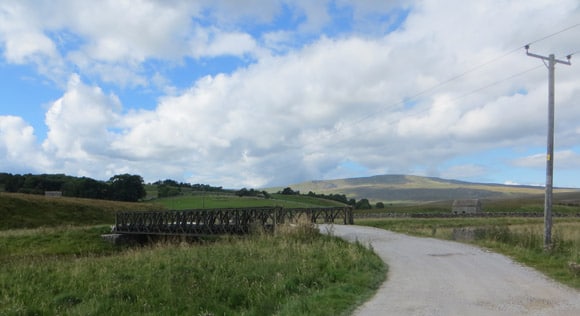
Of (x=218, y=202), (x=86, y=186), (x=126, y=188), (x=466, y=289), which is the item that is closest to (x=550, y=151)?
(x=466, y=289)

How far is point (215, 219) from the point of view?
34438 millimetres

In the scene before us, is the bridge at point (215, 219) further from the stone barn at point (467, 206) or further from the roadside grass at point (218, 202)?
the stone barn at point (467, 206)

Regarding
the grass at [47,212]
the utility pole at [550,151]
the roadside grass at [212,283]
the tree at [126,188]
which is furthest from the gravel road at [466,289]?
the tree at [126,188]

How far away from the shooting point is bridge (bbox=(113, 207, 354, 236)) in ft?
93.7

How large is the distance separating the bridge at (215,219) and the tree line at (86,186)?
196 feet

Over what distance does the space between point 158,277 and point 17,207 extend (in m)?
49.1

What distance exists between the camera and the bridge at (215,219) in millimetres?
28547

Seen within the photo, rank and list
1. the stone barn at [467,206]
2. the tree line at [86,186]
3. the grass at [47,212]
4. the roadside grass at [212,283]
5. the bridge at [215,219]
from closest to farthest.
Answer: the roadside grass at [212,283] → the bridge at [215,219] → the grass at [47,212] → the stone barn at [467,206] → the tree line at [86,186]

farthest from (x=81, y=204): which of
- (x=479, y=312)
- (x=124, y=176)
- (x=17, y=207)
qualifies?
(x=479, y=312)

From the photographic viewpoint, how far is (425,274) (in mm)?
11656

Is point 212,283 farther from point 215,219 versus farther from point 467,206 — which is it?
point 467,206

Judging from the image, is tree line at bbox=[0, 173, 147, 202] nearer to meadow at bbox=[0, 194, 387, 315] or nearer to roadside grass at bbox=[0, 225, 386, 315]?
roadside grass at bbox=[0, 225, 386, 315]

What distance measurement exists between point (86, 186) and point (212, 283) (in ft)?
333

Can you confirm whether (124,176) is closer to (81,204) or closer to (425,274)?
(81,204)
